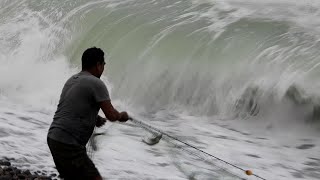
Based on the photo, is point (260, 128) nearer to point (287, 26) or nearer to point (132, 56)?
point (287, 26)

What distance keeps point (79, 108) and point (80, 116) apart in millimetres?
67

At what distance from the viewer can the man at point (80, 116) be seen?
5133 millimetres

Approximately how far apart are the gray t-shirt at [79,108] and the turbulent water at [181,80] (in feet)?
7.32

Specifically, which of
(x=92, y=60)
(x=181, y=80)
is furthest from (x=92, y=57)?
(x=181, y=80)

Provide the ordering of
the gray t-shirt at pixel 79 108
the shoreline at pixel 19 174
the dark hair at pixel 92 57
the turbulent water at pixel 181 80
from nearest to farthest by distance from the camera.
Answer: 1. the gray t-shirt at pixel 79 108
2. the dark hair at pixel 92 57
3. the shoreline at pixel 19 174
4. the turbulent water at pixel 181 80

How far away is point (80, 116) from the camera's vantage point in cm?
518

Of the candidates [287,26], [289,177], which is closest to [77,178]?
[289,177]

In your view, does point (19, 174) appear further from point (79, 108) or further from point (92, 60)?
point (92, 60)

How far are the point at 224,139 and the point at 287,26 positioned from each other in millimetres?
4525

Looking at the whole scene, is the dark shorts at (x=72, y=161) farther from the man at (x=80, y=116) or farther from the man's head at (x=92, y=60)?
the man's head at (x=92, y=60)

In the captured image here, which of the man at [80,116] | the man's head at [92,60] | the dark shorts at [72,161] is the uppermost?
the man's head at [92,60]

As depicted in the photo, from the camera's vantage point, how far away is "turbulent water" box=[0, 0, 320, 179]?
29.1ft

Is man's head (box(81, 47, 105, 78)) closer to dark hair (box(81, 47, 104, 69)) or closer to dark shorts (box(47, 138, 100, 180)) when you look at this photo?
dark hair (box(81, 47, 104, 69))

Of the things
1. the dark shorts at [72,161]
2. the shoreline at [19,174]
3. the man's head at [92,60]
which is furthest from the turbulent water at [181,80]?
the man's head at [92,60]
